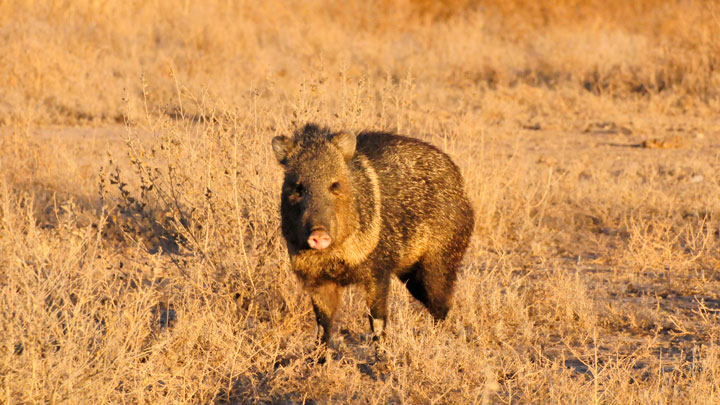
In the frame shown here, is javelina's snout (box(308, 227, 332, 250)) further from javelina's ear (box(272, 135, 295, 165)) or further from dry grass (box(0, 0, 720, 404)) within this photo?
dry grass (box(0, 0, 720, 404))

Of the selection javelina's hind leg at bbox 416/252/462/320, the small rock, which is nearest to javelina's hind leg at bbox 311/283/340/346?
javelina's hind leg at bbox 416/252/462/320

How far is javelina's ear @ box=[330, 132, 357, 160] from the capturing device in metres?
4.27

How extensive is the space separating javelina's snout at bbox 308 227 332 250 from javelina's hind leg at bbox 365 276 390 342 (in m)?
0.62

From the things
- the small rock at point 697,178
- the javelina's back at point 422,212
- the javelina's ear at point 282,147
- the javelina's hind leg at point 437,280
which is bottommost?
the small rock at point 697,178

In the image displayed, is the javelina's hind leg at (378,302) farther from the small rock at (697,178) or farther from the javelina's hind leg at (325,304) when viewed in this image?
the small rock at (697,178)

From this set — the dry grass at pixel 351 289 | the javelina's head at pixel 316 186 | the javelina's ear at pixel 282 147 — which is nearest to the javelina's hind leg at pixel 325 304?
the dry grass at pixel 351 289

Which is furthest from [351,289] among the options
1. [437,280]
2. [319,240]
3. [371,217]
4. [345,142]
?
[319,240]

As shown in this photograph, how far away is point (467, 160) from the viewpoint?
7.15 meters

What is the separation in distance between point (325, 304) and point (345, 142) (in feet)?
2.99

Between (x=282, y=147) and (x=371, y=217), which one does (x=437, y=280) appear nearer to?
(x=371, y=217)

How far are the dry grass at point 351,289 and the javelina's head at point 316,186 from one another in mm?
637

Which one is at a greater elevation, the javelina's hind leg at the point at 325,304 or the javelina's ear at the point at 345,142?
the javelina's ear at the point at 345,142

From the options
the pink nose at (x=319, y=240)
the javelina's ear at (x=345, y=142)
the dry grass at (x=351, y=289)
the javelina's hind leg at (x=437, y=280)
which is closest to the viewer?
the pink nose at (x=319, y=240)

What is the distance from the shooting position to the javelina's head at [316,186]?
12.9 ft
